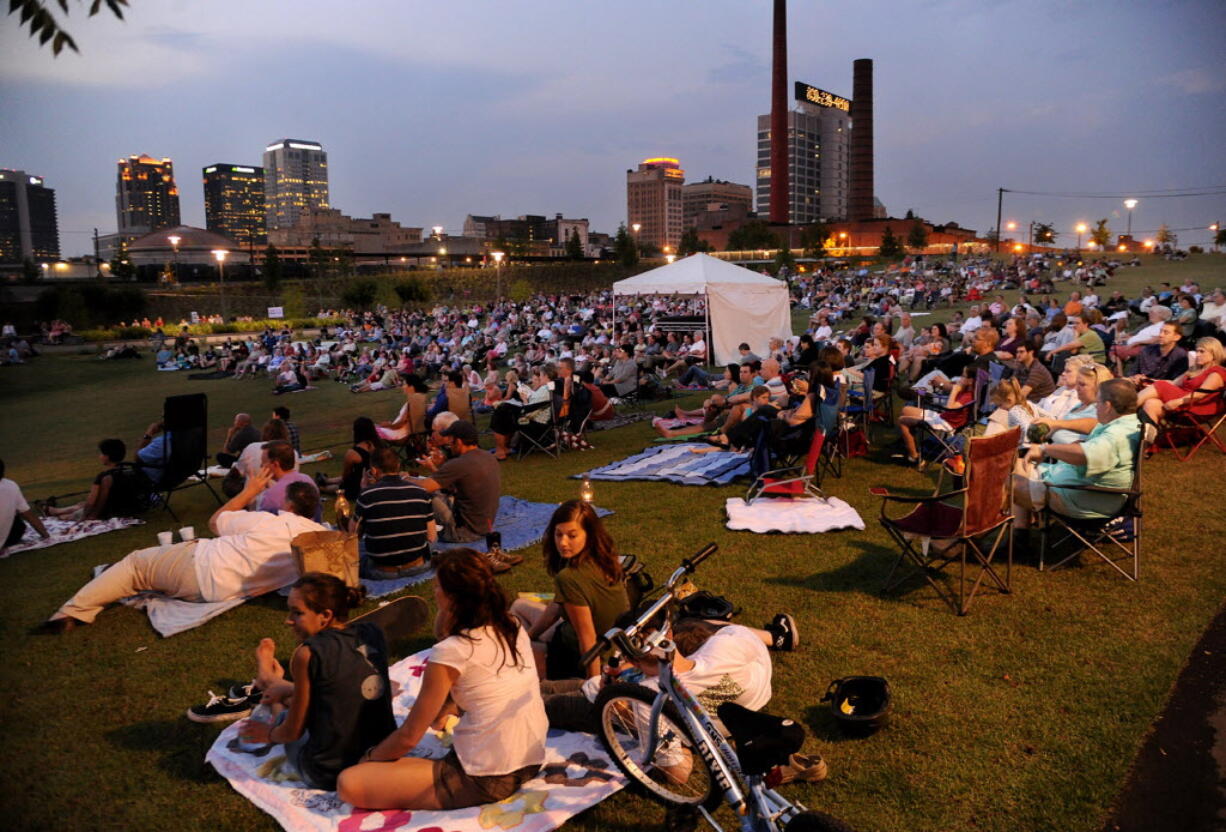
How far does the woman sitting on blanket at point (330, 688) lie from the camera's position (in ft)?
10.00

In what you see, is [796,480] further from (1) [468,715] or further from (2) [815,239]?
(2) [815,239]

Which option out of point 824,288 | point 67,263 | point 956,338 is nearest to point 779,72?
point 824,288

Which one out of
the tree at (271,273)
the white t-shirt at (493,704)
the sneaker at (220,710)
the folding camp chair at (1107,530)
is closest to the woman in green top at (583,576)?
the white t-shirt at (493,704)

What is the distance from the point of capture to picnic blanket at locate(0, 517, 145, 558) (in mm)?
7328

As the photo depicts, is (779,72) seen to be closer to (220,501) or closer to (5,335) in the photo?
(5,335)

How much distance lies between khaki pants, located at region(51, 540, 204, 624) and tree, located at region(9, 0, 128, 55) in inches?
144

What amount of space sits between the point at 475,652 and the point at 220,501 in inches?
288

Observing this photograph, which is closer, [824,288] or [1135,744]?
[1135,744]

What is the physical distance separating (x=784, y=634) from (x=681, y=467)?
14.8ft

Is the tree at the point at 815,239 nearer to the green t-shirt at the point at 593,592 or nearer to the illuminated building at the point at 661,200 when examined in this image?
the green t-shirt at the point at 593,592

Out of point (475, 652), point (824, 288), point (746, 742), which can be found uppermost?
point (824, 288)

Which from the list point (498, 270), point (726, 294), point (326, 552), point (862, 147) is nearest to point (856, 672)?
point (326, 552)

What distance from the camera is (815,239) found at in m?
81.2

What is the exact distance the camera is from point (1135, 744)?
3.49 m
